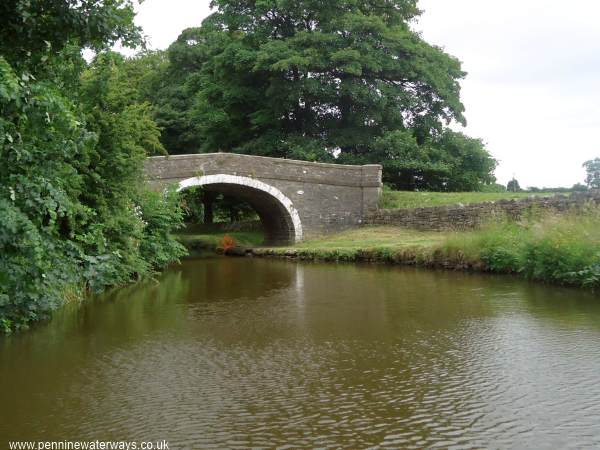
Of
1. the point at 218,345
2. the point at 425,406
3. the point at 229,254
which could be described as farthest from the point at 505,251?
the point at 229,254

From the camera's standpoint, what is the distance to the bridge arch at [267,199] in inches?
Answer: 759

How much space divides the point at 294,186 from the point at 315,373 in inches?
649

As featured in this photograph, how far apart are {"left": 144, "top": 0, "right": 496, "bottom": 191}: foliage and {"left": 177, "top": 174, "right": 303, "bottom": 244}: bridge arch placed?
92.8 inches

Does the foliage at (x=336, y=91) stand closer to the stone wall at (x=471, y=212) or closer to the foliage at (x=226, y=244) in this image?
the stone wall at (x=471, y=212)

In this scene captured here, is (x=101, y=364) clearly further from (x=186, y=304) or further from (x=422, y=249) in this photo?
(x=422, y=249)

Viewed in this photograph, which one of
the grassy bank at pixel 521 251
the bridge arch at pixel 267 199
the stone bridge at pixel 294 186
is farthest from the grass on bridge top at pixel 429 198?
the grassy bank at pixel 521 251

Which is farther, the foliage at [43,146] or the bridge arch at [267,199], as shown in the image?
the bridge arch at [267,199]

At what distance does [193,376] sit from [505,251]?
25.9 ft

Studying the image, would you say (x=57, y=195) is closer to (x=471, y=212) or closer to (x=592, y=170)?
(x=471, y=212)

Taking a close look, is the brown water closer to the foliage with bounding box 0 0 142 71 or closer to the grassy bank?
the grassy bank

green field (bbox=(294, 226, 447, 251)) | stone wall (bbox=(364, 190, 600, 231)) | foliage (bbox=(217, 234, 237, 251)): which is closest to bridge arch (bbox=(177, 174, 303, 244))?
green field (bbox=(294, 226, 447, 251))

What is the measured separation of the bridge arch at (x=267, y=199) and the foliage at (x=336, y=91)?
7.73ft

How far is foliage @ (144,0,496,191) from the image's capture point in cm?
2325

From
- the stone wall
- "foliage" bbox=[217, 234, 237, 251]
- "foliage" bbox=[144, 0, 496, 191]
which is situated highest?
"foliage" bbox=[144, 0, 496, 191]
